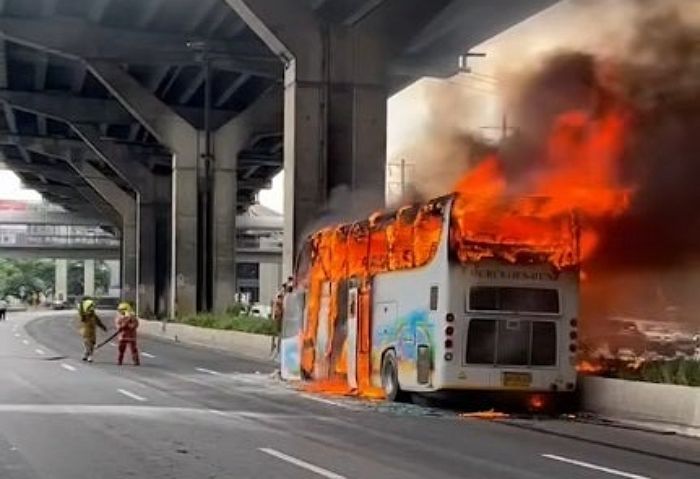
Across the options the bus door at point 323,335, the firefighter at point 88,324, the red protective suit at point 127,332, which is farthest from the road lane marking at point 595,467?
the firefighter at point 88,324

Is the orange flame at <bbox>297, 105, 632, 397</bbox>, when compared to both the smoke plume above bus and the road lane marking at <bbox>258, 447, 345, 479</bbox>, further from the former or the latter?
the road lane marking at <bbox>258, 447, 345, 479</bbox>

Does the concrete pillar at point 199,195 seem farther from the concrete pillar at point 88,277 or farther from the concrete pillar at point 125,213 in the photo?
the concrete pillar at point 88,277

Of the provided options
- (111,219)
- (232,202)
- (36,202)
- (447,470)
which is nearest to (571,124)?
(447,470)

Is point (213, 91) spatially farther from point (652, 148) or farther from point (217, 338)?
point (652, 148)

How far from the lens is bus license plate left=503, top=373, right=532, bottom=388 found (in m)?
17.7

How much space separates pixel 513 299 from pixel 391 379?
2.62 m

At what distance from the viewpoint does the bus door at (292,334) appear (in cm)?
2309

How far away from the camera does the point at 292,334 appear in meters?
23.5

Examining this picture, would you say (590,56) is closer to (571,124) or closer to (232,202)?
(571,124)

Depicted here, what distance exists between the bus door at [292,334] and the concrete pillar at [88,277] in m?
144

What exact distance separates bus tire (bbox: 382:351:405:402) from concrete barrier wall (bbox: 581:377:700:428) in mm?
2756

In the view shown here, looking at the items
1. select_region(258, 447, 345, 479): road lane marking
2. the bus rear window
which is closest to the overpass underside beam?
the bus rear window

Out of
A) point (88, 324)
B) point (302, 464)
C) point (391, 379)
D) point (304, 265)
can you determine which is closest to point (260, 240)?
point (88, 324)

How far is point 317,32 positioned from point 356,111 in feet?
7.73
